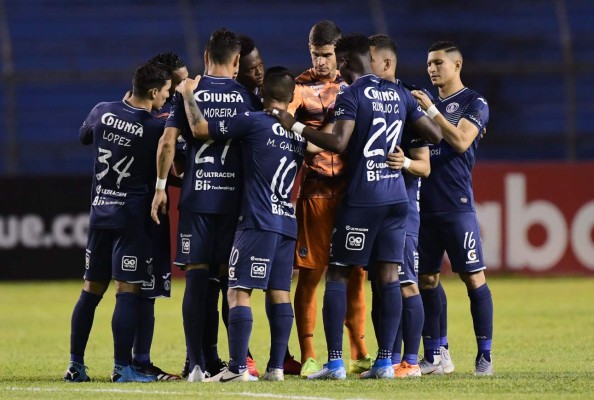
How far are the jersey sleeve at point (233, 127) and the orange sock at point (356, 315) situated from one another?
5.10 ft

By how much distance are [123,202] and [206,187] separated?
0.67 metres

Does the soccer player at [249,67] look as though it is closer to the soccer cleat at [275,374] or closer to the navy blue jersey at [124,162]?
the navy blue jersey at [124,162]

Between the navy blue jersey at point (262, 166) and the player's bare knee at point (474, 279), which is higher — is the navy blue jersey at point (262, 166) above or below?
above

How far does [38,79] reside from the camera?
808 inches

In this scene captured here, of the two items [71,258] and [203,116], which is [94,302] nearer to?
[203,116]

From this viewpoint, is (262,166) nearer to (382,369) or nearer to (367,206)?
(367,206)

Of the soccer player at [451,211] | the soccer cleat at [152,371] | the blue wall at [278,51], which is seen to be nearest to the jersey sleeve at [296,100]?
the soccer player at [451,211]

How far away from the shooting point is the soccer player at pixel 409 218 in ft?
29.3

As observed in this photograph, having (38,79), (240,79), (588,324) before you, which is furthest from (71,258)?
(240,79)

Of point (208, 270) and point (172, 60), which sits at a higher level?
point (172, 60)

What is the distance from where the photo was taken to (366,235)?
871cm

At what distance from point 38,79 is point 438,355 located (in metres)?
12.5

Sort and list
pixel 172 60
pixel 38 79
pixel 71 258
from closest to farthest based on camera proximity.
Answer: pixel 172 60, pixel 71 258, pixel 38 79

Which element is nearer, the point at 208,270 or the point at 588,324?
the point at 208,270
